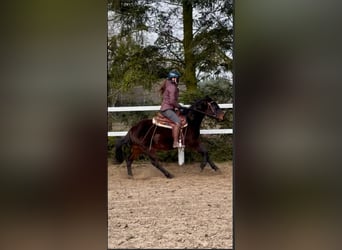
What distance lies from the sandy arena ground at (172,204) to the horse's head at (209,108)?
0.50 m

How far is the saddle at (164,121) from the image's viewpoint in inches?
146

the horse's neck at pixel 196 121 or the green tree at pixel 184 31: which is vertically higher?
the green tree at pixel 184 31

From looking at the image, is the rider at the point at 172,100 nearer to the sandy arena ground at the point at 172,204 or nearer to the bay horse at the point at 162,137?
the bay horse at the point at 162,137

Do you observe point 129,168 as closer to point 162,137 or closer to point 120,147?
point 120,147

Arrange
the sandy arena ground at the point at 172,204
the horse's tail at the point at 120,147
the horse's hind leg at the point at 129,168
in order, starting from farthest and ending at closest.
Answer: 1. the horse's hind leg at the point at 129,168
2. the horse's tail at the point at 120,147
3. the sandy arena ground at the point at 172,204

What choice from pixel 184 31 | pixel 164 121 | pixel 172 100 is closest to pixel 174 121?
pixel 164 121

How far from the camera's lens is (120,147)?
3.74 meters

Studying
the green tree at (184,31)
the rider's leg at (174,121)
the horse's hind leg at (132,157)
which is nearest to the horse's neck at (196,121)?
the rider's leg at (174,121)

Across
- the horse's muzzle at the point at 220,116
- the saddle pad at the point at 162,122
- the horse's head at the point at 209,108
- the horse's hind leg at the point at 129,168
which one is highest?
the horse's head at the point at 209,108
